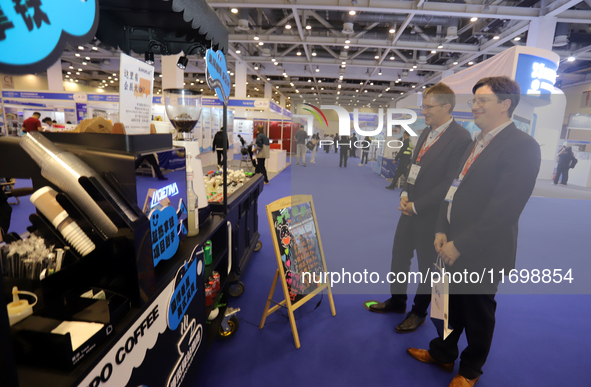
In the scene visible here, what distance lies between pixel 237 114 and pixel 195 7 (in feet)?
42.4

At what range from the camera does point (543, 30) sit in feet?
23.0

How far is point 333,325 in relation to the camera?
2418 mm

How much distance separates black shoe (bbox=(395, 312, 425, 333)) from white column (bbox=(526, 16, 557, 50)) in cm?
811

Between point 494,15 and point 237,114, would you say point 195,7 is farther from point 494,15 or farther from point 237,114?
point 237,114

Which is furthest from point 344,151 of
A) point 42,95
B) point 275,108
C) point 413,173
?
point 42,95

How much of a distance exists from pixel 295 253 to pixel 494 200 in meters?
1.31

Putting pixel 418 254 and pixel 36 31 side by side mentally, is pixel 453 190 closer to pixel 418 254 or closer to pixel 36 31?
pixel 418 254

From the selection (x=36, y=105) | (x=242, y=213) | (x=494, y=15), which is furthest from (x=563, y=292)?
(x=36, y=105)

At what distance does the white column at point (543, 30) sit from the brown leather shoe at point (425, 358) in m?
8.39

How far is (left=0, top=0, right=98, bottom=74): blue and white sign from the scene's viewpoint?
462 mm

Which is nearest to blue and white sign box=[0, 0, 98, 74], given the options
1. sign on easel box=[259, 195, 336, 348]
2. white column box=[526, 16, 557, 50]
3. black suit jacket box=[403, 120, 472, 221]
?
sign on easel box=[259, 195, 336, 348]

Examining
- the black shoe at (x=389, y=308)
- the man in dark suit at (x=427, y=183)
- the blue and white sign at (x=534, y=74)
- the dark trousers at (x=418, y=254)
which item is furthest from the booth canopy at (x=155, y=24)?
the blue and white sign at (x=534, y=74)

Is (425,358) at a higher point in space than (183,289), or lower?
lower

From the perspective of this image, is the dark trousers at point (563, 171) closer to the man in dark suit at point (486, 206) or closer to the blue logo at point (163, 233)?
the man in dark suit at point (486, 206)
